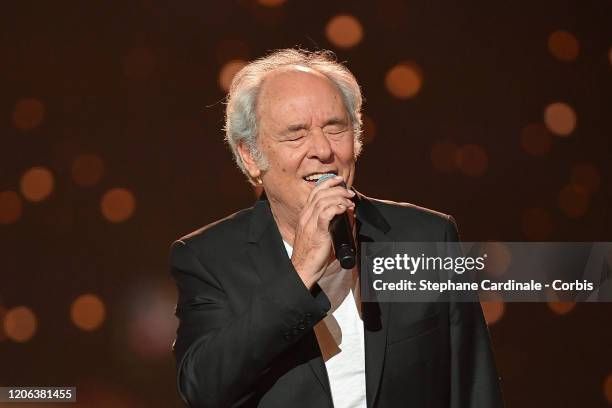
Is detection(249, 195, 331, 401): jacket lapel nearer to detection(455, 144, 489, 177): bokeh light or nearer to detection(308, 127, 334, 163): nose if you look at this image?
detection(308, 127, 334, 163): nose

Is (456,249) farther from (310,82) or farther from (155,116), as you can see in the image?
(155,116)

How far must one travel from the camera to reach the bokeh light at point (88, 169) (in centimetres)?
234

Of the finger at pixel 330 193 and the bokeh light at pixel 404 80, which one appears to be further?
the bokeh light at pixel 404 80

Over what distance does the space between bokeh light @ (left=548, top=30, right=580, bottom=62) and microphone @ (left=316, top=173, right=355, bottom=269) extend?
1461 mm

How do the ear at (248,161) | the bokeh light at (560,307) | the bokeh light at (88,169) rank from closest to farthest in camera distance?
1. the ear at (248,161)
2. the bokeh light at (88,169)
3. the bokeh light at (560,307)

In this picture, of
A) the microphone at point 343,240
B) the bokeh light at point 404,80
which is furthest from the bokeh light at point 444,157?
the microphone at point 343,240

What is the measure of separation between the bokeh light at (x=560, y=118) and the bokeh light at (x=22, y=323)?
1.64 metres

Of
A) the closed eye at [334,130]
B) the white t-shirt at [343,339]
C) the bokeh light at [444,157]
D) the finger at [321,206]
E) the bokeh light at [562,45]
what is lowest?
the white t-shirt at [343,339]

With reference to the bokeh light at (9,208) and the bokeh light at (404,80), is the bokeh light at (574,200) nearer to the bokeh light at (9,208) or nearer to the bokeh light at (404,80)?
the bokeh light at (404,80)

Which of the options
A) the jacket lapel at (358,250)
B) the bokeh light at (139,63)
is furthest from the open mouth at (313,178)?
the bokeh light at (139,63)

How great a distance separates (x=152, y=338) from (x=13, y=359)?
42 cm

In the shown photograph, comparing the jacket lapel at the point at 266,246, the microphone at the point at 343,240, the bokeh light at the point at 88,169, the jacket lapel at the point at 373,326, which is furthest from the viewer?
the bokeh light at the point at 88,169

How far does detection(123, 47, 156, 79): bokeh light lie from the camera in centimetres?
234

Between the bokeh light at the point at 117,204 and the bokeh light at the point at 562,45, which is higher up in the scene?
the bokeh light at the point at 562,45
